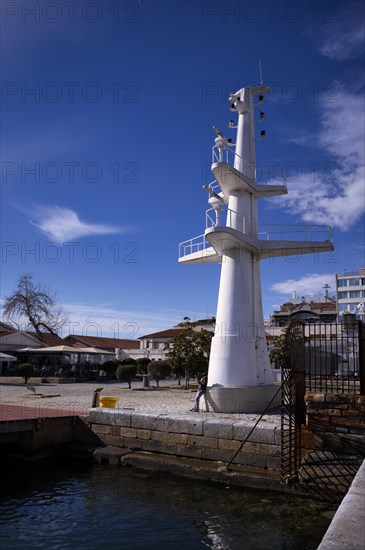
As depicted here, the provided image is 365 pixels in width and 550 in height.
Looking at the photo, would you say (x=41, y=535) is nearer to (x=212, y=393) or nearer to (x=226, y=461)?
(x=226, y=461)

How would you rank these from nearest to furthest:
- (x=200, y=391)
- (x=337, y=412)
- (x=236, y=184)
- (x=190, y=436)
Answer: (x=337, y=412)
(x=190, y=436)
(x=200, y=391)
(x=236, y=184)

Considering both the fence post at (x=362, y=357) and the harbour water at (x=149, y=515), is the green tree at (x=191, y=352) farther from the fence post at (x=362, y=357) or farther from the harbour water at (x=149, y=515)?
the fence post at (x=362, y=357)

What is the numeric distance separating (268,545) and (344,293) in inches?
2731

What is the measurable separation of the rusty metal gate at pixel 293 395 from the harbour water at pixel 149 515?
0.72 meters

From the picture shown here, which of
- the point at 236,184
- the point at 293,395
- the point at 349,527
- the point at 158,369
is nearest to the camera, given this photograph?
the point at 349,527

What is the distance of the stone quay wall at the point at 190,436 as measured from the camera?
432 inches

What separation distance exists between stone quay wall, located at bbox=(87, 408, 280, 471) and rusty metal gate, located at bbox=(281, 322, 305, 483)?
52 cm

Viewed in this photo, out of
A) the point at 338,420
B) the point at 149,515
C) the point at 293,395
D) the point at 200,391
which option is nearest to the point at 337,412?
the point at 338,420

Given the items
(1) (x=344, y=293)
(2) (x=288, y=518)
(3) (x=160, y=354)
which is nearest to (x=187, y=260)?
(2) (x=288, y=518)

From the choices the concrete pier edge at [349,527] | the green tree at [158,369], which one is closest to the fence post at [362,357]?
the concrete pier edge at [349,527]

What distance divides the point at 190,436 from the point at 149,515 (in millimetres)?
3635

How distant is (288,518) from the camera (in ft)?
28.0

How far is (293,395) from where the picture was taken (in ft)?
34.9

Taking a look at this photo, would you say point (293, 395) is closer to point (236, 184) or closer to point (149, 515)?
point (149, 515)
